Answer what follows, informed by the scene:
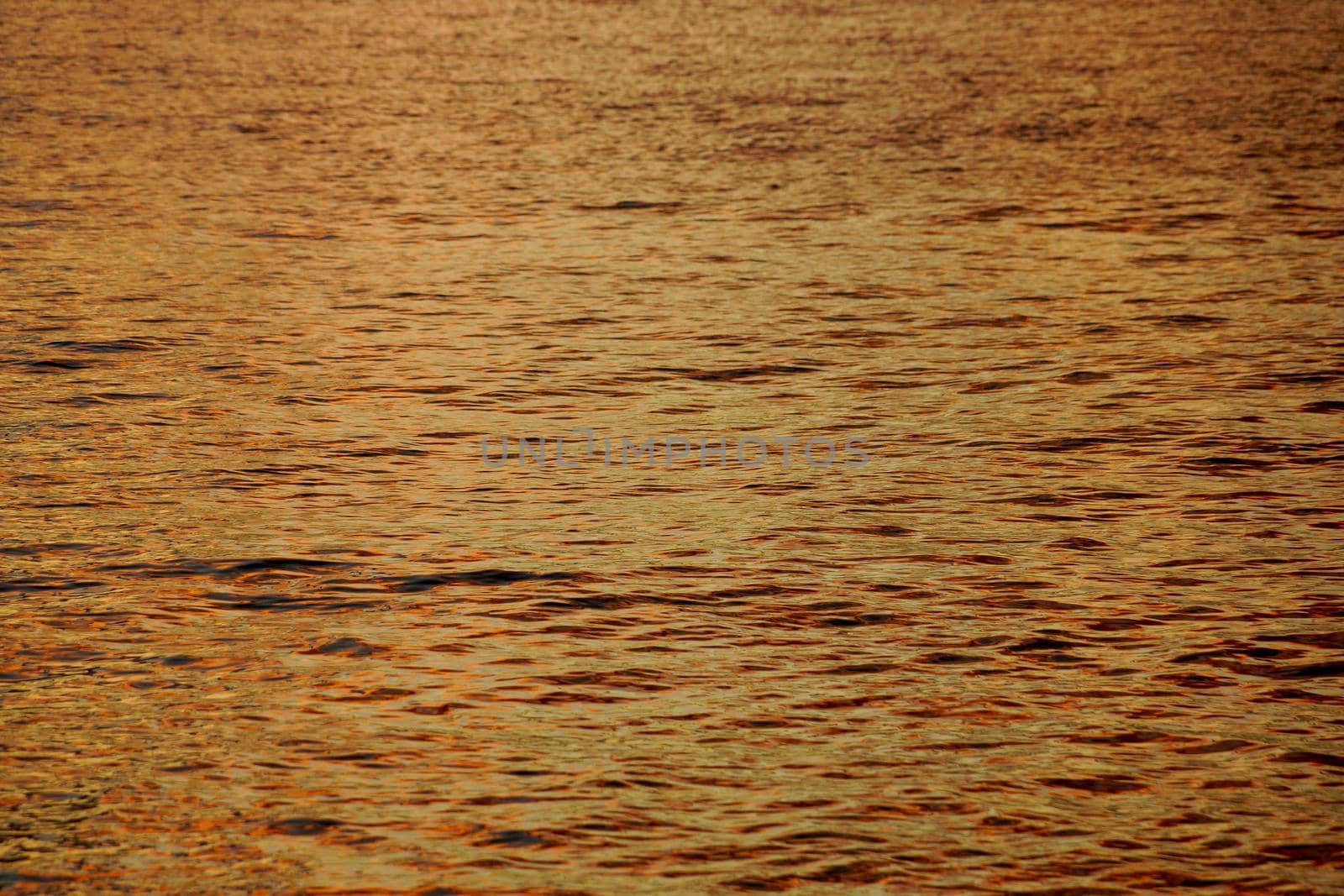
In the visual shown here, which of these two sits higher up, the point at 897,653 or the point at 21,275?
the point at 21,275

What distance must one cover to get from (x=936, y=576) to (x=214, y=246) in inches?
66.3

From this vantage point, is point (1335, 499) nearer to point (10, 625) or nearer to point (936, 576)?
point (936, 576)

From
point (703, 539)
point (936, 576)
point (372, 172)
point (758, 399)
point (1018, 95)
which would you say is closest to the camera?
point (936, 576)

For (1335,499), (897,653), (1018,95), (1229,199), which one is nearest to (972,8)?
(1018,95)

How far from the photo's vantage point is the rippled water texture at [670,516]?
1139 millimetres

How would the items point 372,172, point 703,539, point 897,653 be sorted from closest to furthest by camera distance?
point 897,653 < point 703,539 < point 372,172

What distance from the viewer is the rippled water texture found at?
114 cm

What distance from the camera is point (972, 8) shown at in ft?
21.0

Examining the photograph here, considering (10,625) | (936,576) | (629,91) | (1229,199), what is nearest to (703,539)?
(936,576)

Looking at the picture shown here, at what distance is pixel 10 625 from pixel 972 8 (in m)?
5.50

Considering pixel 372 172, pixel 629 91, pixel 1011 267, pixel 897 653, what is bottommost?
pixel 897 653

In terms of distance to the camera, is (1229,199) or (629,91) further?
(629,91)

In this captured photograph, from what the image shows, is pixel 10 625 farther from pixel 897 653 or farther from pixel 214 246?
pixel 214 246

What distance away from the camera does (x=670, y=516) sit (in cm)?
174
